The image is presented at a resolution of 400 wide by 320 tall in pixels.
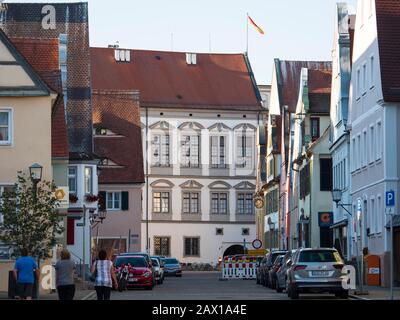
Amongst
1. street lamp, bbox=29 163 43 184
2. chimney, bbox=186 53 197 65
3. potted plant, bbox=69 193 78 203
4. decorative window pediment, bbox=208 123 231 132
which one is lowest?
street lamp, bbox=29 163 43 184

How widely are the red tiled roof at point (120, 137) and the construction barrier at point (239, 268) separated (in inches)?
816

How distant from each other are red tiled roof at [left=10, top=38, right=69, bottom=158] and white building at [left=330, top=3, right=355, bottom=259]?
47.6 ft

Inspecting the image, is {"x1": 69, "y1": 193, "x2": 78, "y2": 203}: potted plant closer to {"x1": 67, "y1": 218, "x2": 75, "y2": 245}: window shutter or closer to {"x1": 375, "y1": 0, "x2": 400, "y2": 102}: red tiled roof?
{"x1": 67, "y1": 218, "x2": 75, "y2": 245}: window shutter

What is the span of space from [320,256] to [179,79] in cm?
9700

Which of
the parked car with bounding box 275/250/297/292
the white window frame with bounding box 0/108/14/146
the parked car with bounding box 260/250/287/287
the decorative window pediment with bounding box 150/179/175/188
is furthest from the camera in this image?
the decorative window pediment with bounding box 150/179/175/188

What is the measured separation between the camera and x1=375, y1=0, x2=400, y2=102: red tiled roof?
4316 centimetres

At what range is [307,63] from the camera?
120m

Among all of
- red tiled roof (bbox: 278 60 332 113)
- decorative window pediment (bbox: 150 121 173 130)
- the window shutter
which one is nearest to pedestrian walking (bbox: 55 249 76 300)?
the window shutter

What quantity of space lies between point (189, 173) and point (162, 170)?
9.96ft

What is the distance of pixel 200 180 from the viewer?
4847 inches
